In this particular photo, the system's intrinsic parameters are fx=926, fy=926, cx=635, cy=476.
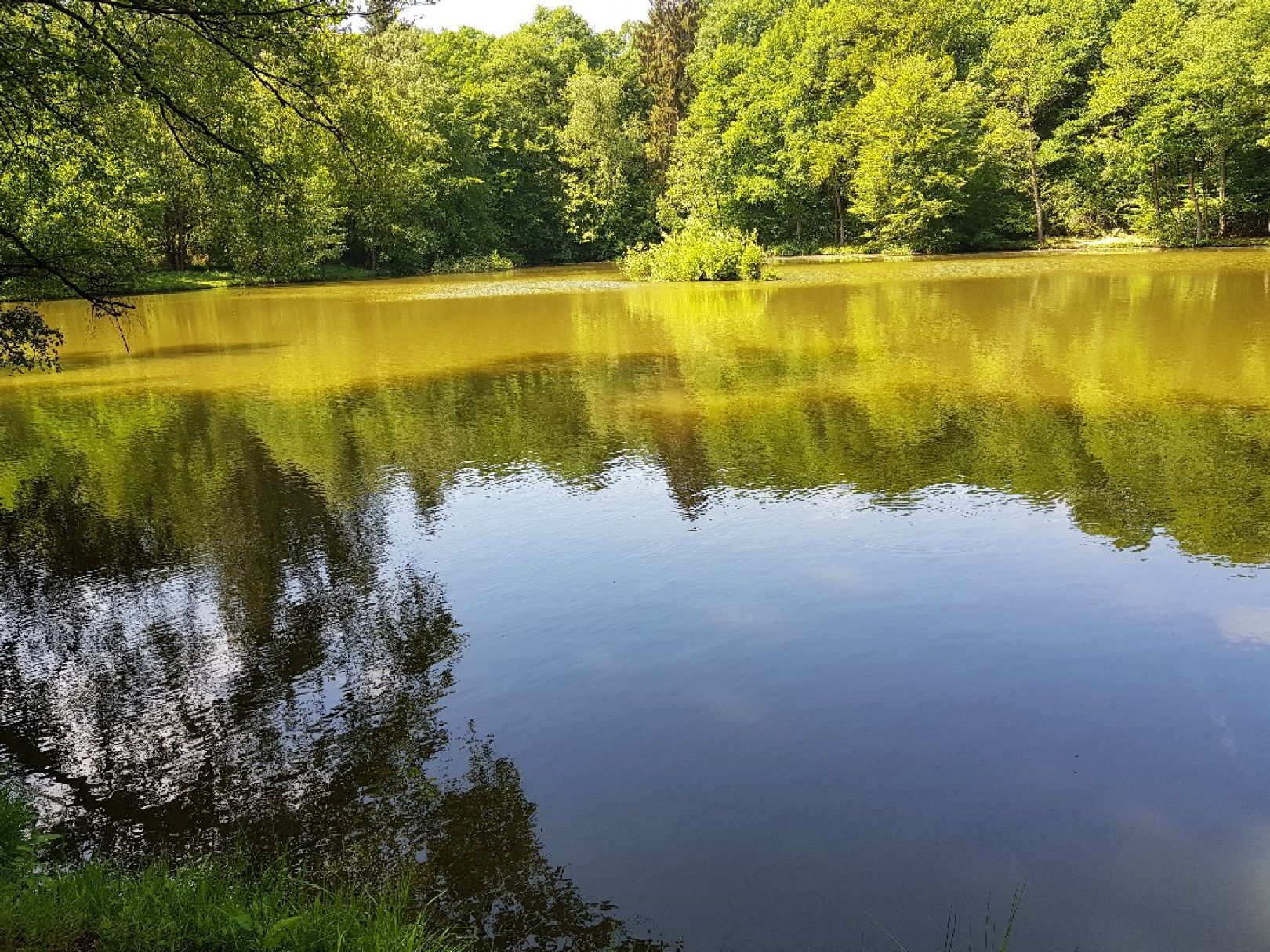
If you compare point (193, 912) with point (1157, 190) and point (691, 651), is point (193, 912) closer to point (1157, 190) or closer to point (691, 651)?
point (691, 651)

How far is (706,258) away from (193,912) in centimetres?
3492

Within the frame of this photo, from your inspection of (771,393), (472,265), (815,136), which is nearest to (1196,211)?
(815,136)

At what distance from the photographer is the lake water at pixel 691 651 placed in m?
4.04

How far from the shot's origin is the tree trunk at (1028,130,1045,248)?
158ft

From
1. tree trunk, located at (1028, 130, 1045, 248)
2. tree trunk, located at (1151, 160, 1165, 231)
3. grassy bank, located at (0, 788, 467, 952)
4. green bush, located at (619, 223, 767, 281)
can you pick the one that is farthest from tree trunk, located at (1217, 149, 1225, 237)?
grassy bank, located at (0, 788, 467, 952)

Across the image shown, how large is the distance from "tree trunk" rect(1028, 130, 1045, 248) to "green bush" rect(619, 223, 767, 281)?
62.3ft

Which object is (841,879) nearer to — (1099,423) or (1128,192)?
(1099,423)

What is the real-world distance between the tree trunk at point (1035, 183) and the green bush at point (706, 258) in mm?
18979

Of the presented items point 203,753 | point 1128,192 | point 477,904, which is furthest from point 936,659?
point 1128,192

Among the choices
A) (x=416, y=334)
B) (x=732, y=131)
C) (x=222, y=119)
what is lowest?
(x=416, y=334)

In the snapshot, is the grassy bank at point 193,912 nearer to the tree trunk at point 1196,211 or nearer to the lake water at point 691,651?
the lake water at point 691,651

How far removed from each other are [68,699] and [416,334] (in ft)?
63.1

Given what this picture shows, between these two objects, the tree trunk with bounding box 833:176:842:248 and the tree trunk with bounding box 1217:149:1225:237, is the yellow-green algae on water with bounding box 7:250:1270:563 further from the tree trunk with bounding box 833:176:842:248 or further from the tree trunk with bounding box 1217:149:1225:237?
the tree trunk with bounding box 833:176:842:248

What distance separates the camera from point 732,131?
53.9m
